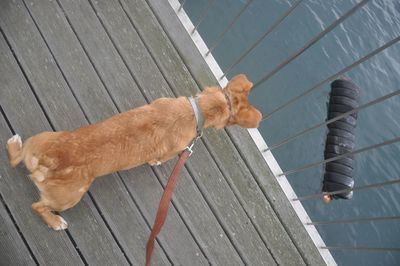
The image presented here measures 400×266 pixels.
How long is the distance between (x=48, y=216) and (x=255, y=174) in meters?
1.56

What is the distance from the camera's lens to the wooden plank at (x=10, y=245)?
94.4 inches

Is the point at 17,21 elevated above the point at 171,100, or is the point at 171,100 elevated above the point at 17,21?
the point at 17,21

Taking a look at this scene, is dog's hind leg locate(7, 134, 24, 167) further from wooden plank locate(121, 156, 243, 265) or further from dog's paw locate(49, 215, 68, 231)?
wooden plank locate(121, 156, 243, 265)

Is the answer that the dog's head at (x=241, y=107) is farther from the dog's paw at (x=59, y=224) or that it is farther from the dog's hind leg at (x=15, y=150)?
the dog's hind leg at (x=15, y=150)

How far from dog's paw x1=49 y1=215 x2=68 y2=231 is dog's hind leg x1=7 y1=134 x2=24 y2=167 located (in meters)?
0.43

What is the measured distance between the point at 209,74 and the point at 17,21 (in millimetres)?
1536

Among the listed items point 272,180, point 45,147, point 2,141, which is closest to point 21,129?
point 2,141

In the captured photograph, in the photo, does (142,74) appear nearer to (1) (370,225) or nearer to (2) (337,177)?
(2) (337,177)

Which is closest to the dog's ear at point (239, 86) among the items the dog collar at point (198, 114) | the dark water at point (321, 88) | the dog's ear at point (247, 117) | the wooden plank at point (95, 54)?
the dog's ear at point (247, 117)

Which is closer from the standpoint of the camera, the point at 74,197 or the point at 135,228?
the point at 74,197

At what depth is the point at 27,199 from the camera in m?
2.55

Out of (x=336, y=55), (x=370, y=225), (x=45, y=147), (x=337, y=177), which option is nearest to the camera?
(x=45, y=147)

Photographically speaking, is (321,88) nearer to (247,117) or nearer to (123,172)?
(247,117)

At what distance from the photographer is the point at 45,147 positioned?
7.37ft
